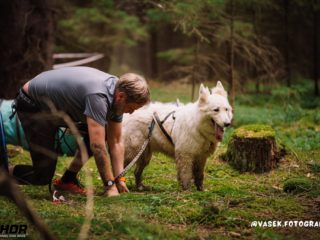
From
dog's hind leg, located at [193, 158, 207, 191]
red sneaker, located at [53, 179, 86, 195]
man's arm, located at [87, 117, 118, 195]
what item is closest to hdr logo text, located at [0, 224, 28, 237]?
man's arm, located at [87, 117, 118, 195]

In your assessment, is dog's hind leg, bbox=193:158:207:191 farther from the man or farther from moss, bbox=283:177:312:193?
the man

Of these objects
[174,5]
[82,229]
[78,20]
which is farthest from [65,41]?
[82,229]

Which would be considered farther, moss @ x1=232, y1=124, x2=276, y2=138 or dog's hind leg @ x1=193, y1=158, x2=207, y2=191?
moss @ x1=232, y1=124, x2=276, y2=138

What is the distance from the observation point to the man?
16.2 feet

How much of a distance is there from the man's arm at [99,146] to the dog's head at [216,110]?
1657 mm

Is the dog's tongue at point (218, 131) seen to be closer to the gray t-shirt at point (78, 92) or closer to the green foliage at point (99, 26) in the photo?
the gray t-shirt at point (78, 92)

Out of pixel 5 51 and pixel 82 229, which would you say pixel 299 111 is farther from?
pixel 82 229

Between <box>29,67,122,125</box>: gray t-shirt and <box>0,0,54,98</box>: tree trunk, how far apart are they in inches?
158

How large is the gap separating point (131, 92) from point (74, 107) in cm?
69

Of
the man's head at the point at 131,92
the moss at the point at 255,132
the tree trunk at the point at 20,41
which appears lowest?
the moss at the point at 255,132

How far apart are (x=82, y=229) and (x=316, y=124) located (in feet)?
28.1

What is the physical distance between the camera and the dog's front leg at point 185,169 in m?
6.36

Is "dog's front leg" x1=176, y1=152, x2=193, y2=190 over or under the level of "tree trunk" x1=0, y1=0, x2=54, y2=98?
under

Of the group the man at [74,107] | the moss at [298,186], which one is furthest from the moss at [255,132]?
the man at [74,107]
